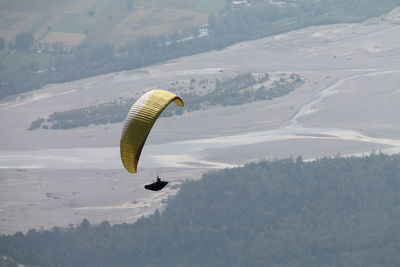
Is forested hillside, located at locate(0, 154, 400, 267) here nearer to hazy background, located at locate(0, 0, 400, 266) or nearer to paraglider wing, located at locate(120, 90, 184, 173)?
hazy background, located at locate(0, 0, 400, 266)

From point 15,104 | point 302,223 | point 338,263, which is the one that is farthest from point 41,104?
point 338,263

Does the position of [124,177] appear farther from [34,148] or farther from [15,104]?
[15,104]

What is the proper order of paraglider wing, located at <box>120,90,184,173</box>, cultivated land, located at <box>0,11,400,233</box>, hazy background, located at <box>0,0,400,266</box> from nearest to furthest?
1. paraglider wing, located at <box>120,90,184,173</box>
2. hazy background, located at <box>0,0,400,266</box>
3. cultivated land, located at <box>0,11,400,233</box>

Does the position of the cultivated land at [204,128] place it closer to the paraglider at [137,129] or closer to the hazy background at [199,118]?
the hazy background at [199,118]

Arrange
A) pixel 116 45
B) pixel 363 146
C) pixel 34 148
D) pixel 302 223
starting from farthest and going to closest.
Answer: pixel 116 45 → pixel 34 148 → pixel 363 146 → pixel 302 223

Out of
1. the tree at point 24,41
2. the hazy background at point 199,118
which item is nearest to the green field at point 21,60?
the hazy background at point 199,118

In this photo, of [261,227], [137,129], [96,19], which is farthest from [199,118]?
[137,129]

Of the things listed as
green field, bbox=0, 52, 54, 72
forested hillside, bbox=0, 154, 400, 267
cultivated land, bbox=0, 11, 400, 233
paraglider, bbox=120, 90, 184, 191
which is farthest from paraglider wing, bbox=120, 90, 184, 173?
green field, bbox=0, 52, 54, 72
